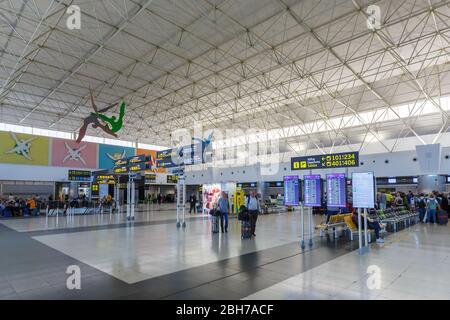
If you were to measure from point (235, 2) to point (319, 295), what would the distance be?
38.9 ft

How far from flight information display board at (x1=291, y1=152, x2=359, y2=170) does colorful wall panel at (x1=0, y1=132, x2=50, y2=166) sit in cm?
2503

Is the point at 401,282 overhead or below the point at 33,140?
below

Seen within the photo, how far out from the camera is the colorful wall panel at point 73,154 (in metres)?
26.5

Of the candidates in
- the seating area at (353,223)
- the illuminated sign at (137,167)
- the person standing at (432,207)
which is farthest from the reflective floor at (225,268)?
the illuminated sign at (137,167)

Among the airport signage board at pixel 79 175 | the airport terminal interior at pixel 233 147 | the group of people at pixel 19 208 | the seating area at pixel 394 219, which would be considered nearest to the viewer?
the airport terminal interior at pixel 233 147

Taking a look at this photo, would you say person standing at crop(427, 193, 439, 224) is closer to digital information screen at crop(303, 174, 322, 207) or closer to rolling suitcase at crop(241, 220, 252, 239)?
digital information screen at crop(303, 174, 322, 207)

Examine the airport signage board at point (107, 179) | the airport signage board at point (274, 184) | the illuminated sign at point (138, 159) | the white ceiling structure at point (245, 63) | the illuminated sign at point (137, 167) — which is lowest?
the airport signage board at point (274, 184)

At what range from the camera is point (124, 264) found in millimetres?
5793

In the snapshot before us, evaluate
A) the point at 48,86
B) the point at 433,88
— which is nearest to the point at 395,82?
the point at 433,88

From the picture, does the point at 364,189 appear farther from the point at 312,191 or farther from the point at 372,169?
the point at 372,169

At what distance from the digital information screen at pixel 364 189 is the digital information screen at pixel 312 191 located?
36.2 inches

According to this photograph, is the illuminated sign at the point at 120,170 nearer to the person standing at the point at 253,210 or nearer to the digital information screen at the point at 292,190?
the person standing at the point at 253,210

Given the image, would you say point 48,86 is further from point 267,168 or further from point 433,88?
point 433,88

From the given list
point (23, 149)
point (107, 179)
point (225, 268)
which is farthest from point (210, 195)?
point (23, 149)
